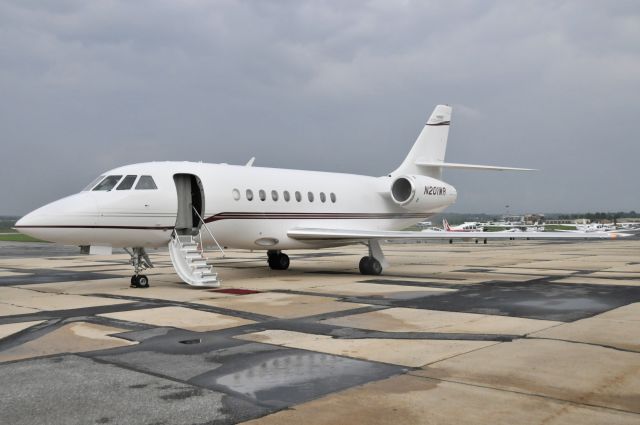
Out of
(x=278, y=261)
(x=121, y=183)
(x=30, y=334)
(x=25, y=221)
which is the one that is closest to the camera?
(x=30, y=334)

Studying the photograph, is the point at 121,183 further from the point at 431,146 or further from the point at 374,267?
the point at 431,146

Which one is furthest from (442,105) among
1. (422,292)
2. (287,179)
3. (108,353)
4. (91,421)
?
(91,421)

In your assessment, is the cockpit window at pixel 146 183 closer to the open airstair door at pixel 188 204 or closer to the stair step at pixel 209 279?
the open airstair door at pixel 188 204

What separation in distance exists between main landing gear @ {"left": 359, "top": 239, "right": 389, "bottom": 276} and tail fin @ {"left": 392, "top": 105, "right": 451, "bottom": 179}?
5.48 m

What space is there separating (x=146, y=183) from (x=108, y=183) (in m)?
0.87

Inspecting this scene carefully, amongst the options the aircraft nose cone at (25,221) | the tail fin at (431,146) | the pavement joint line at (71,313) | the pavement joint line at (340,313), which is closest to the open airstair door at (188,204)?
the aircraft nose cone at (25,221)

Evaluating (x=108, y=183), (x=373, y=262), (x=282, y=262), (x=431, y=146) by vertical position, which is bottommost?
(x=282, y=262)

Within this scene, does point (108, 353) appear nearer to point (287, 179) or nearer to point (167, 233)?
point (167, 233)

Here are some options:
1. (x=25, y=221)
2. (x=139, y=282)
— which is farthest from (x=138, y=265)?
(x=25, y=221)

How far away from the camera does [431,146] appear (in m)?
22.9

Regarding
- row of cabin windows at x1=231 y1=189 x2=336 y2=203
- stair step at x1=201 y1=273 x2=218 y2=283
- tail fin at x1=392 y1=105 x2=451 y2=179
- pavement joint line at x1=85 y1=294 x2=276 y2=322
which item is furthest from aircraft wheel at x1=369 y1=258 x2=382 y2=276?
pavement joint line at x1=85 y1=294 x2=276 y2=322

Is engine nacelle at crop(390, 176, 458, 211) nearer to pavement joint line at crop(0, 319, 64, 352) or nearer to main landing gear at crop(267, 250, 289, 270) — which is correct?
main landing gear at crop(267, 250, 289, 270)

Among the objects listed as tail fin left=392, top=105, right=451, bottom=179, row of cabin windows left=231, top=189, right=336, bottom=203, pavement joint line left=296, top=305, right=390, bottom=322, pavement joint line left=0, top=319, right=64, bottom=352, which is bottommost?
pavement joint line left=0, top=319, right=64, bottom=352

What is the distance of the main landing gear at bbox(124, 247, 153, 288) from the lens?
1438 centimetres
